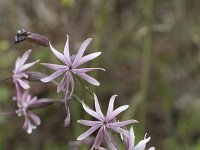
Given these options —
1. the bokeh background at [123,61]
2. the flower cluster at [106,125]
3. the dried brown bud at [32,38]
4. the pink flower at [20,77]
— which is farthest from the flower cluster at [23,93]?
the bokeh background at [123,61]

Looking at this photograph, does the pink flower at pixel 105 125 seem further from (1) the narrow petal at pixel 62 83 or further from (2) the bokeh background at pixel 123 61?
(2) the bokeh background at pixel 123 61

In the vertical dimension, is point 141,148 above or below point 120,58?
below

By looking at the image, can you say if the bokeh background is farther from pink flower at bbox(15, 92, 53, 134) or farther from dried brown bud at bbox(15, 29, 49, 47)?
dried brown bud at bbox(15, 29, 49, 47)

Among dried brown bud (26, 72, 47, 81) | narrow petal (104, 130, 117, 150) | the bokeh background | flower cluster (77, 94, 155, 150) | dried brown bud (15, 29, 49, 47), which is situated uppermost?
the bokeh background

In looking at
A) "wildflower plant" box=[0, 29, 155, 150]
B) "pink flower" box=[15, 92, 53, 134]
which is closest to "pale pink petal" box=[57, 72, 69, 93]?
"wildflower plant" box=[0, 29, 155, 150]

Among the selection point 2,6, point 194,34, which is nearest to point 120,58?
point 194,34

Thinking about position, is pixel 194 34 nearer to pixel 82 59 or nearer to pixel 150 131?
pixel 150 131

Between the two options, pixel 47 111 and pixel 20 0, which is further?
pixel 20 0

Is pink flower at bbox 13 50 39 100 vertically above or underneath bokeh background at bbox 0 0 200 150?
underneath
